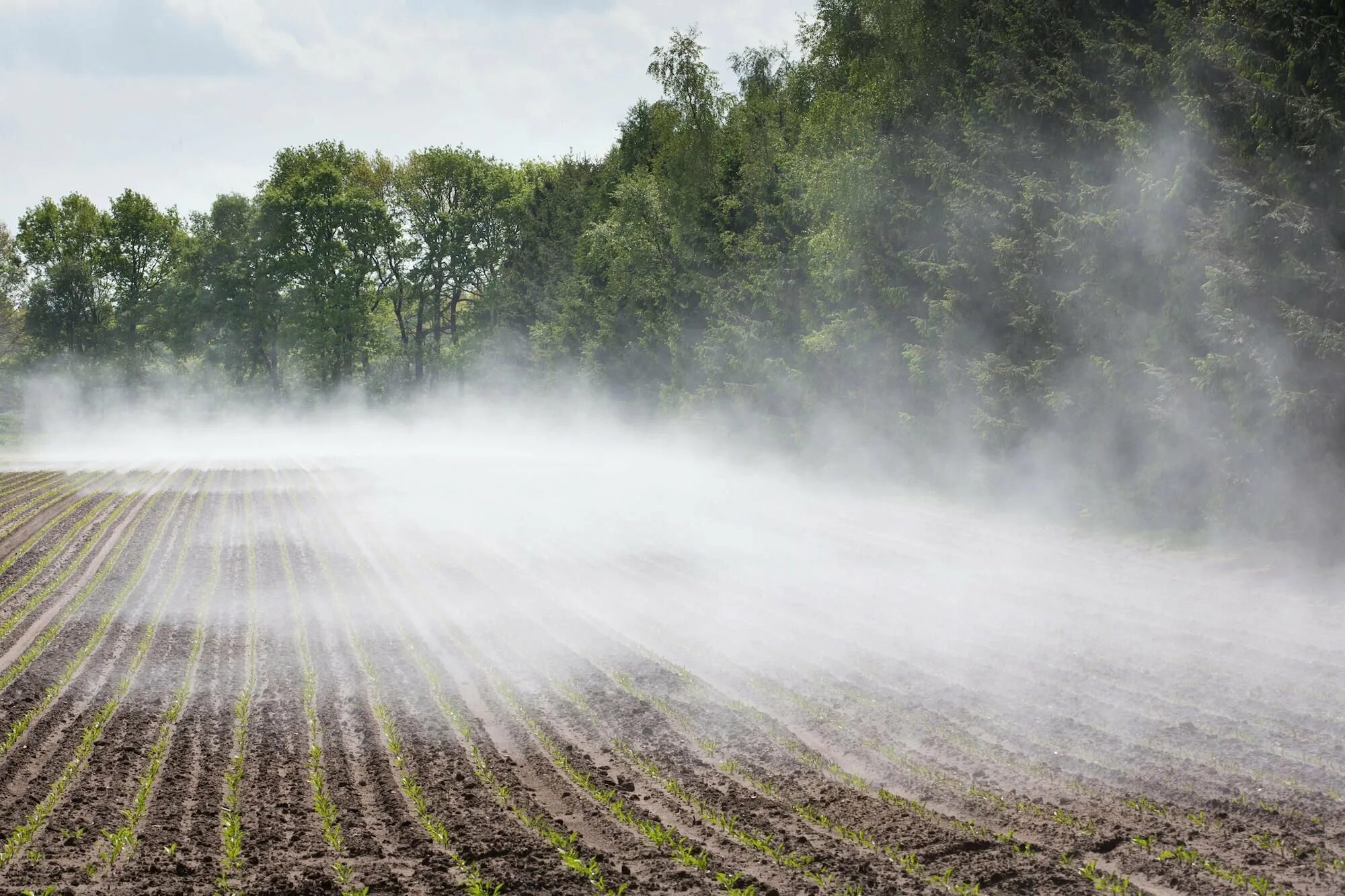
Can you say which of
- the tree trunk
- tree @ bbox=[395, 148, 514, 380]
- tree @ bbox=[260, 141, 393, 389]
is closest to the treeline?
the tree trunk

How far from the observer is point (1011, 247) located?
63.3 feet

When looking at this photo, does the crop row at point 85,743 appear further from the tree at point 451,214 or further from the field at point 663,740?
the tree at point 451,214

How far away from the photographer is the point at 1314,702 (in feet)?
28.3

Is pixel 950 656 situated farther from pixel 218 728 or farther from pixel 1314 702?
pixel 218 728

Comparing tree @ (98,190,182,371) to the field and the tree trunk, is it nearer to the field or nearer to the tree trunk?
the tree trunk

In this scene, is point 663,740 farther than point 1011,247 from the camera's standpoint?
No

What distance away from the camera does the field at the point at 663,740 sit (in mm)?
6082

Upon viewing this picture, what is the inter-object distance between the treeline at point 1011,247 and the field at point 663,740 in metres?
3.16

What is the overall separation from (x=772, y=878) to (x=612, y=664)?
5.00 m

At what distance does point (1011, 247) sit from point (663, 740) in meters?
14.0

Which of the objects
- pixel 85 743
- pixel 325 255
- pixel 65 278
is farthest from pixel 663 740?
pixel 65 278

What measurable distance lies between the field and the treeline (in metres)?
3.16

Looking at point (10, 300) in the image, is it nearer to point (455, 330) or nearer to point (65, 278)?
point (65, 278)

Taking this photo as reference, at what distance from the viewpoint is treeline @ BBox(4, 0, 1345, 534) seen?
530 inches
